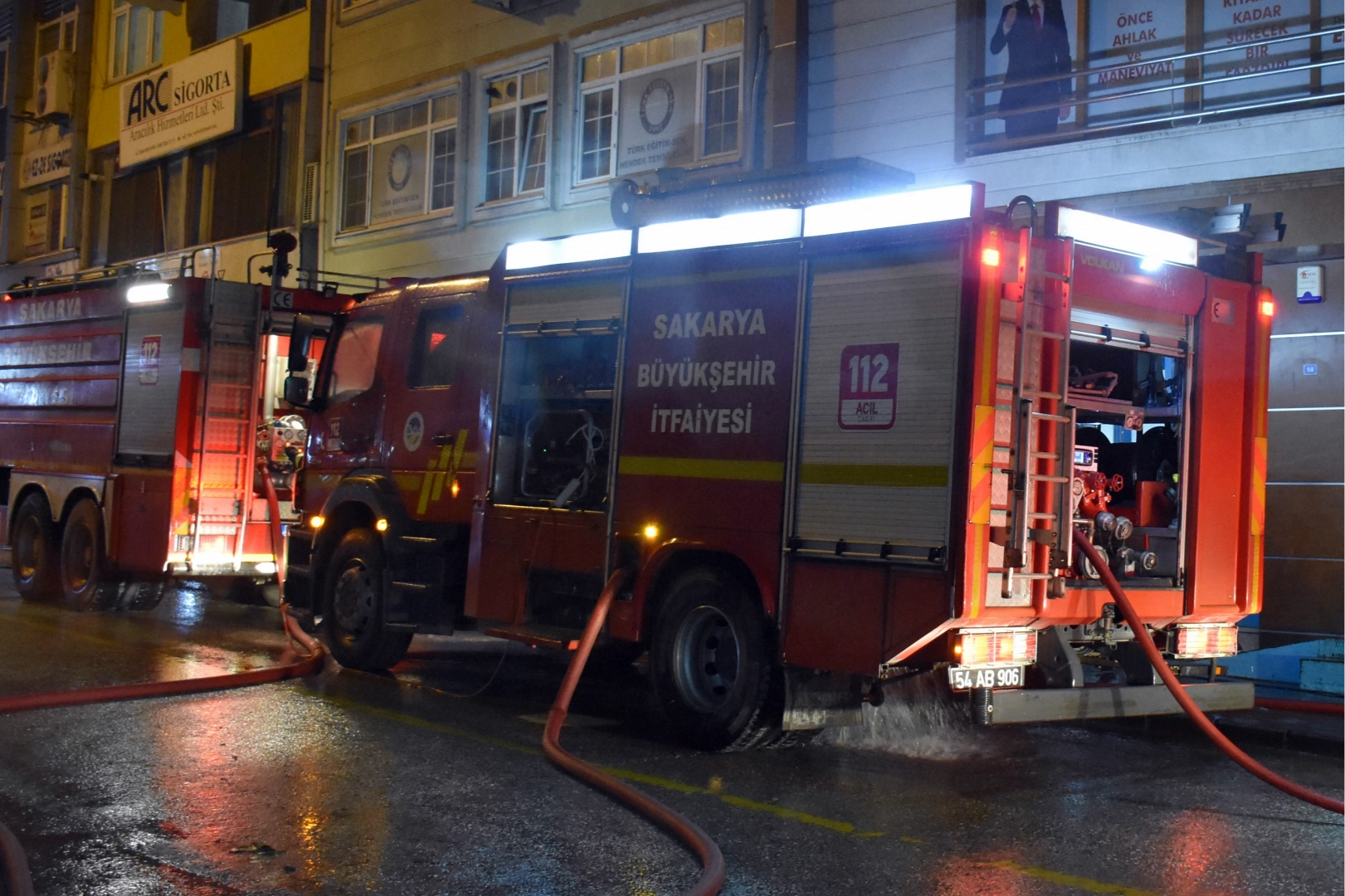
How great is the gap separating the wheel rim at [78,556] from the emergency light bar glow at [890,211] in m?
9.64

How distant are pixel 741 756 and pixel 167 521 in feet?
25.2

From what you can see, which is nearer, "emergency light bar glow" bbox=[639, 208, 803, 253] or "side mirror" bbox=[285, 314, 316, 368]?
"emergency light bar glow" bbox=[639, 208, 803, 253]

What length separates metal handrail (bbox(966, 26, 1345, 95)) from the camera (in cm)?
1119

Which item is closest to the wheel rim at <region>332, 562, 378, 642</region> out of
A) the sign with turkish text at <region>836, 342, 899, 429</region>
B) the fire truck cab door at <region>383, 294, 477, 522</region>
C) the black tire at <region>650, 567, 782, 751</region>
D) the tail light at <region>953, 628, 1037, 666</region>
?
the fire truck cab door at <region>383, 294, 477, 522</region>

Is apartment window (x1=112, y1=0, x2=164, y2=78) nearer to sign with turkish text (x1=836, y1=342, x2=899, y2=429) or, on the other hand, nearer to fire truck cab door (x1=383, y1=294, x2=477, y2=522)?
fire truck cab door (x1=383, y1=294, x2=477, y2=522)

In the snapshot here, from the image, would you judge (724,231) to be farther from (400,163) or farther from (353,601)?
(400,163)

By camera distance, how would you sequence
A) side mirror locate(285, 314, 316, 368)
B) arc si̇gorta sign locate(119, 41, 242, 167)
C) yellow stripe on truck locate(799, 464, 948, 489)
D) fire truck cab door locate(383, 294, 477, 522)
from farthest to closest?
arc si̇gorta sign locate(119, 41, 242, 167) → side mirror locate(285, 314, 316, 368) → fire truck cab door locate(383, 294, 477, 522) → yellow stripe on truck locate(799, 464, 948, 489)

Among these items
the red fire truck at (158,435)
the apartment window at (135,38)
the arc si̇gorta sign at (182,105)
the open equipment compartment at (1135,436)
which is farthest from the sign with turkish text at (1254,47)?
the apartment window at (135,38)

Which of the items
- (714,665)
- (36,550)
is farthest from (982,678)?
(36,550)

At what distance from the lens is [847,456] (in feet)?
24.0

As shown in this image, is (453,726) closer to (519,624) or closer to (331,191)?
(519,624)

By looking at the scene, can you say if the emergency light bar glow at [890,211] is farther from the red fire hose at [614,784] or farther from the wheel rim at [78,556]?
the wheel rim at [78,556]

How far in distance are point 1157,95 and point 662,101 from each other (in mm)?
6456

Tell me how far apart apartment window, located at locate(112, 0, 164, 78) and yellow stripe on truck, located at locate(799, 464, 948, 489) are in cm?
2183
